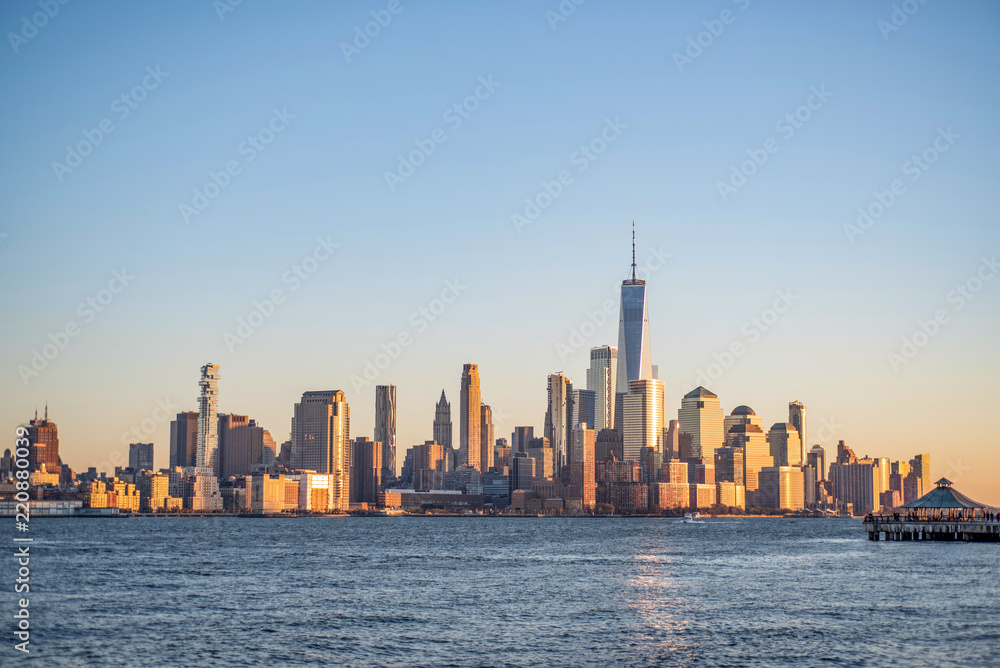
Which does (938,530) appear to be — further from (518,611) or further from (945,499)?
(518,611)

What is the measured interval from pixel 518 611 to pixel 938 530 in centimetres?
9568

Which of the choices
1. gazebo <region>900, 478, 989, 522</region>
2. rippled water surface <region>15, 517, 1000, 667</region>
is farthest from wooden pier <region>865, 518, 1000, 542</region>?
rippled water surface <region>15, 517, 1000, 667</region>

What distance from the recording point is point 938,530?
147125 millimetres

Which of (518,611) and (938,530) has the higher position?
(518,611)

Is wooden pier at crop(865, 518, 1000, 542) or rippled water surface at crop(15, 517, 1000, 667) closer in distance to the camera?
rippled water surface at crop(15, 517, 1000, 667)

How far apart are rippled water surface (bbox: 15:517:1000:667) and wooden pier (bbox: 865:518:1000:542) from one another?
27.1 m

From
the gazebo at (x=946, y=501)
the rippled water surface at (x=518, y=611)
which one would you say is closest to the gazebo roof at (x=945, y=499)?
the gazebo at (x=946, y=501)

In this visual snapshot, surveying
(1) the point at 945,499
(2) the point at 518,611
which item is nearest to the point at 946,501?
(1) the point at 945,499

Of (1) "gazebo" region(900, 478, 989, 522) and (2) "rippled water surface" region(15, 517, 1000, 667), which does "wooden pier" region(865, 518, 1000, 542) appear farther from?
(2) "rippled water surface" region(15, 517, 1000, 667)

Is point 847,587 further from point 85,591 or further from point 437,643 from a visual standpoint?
point 85,591

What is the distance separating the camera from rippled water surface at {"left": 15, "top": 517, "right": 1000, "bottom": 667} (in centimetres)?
5428

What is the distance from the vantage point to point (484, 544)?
534 feet

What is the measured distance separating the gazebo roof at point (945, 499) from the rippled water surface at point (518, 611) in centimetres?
2919

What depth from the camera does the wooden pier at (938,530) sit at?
144 metres
